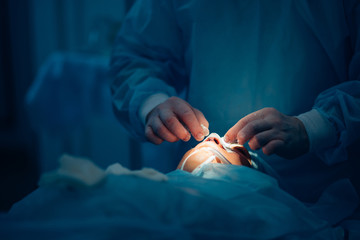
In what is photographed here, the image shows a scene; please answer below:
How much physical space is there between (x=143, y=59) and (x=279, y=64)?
0.57m

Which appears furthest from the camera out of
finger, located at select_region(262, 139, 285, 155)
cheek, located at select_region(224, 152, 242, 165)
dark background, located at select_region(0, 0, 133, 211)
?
dark background, located at select_region(0, 0, 133, 211)

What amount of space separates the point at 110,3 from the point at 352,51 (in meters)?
2.44

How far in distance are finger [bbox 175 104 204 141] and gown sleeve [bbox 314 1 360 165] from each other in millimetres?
367

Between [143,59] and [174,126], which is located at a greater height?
[143,59]

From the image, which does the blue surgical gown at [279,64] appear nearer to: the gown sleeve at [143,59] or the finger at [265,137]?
the gown sleeve at [143,59]

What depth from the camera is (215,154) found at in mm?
942

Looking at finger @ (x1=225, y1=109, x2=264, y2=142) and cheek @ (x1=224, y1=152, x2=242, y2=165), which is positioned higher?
finger @ (x1=225, y1=109, x2=264, y2=142)

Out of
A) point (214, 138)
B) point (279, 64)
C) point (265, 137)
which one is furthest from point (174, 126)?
point (279, 64)

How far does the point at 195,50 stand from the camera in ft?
3.66

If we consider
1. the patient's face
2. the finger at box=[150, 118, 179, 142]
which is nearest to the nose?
the patient's face

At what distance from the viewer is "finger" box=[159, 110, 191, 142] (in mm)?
960

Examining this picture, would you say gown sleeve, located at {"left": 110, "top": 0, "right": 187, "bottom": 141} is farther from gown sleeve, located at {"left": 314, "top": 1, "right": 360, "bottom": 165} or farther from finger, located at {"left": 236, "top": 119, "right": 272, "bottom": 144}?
gown sleeve, located at {"left": 314, "top": 1, "right": 360, "bottom": 165}

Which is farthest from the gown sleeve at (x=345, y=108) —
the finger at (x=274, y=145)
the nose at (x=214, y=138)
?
the nose at (x=214, y=138)

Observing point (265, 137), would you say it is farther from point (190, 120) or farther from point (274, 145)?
point (190, 120)
